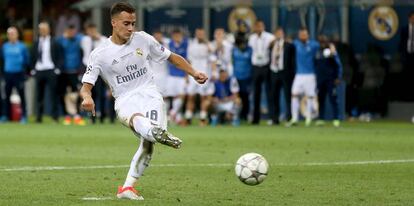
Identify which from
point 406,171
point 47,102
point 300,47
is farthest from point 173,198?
point 47,102

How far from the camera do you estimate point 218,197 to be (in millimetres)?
12227

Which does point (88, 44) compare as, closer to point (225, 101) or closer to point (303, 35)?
point (225, 101)

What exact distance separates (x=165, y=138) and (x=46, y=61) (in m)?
19.8

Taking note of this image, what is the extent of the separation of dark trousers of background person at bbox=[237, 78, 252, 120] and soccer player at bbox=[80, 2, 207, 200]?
1796cm

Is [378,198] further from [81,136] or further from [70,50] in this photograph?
[70,50]

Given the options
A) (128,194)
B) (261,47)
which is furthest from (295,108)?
(128,194)

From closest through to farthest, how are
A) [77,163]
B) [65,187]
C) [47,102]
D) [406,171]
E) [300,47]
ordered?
[65,187] → [406,171] → [77,163] → [300,47] → [47,102]

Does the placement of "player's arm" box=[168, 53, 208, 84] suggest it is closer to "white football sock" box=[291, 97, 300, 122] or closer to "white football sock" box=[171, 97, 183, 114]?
"white football sock" box=[291, 97, 300, 122]

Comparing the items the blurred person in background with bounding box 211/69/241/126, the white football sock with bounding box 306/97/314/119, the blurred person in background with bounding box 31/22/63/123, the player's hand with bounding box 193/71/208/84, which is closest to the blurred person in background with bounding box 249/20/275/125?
the blurred person in background with bounding box 211/69/241/126

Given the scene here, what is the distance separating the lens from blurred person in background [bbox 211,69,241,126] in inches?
1199

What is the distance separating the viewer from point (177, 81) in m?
31.1

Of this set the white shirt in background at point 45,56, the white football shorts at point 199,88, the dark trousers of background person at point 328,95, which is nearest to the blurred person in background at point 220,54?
the white football shorts at point 199,88

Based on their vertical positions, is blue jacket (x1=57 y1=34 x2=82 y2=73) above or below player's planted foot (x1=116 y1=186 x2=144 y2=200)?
below

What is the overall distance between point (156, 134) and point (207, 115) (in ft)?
64.1
